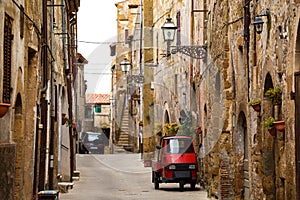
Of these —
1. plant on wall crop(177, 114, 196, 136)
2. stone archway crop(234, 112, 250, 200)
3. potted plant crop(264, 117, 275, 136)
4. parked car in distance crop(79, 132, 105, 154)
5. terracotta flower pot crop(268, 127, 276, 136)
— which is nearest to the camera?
potted plant crop(264, 117, 275, 136)

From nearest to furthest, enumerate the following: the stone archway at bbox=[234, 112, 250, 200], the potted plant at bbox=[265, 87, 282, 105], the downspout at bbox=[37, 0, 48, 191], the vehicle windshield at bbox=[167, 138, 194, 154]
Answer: the potted plant at bbox=[265, 87, 282, 105]
the downspout at bbox=[37, 0, 48, 191]
the stone archway at bbox=[234, 112, 250, 200]
the vehicle windshield at bbox=[167, 138, 194, 154]

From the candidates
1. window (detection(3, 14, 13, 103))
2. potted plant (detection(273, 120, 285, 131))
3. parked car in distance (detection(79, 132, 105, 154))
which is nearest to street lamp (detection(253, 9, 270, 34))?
potted plant (detection(273, 120, 285, 131))

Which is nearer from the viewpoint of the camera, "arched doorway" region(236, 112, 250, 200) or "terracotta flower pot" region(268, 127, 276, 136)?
"terracotta flower pot" region(268, 127, 276, 136)

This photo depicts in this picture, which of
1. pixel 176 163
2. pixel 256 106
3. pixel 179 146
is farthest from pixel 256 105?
pixel 179 146

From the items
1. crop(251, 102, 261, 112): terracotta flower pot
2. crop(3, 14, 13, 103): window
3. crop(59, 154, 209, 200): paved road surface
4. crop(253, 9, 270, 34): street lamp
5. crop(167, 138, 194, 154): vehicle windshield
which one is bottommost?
crop(59, 154, 209, 200): paved road surface

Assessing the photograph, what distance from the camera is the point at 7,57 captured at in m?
9.83

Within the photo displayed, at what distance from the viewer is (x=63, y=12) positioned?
69.4ft

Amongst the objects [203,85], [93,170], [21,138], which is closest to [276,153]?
[21,138]

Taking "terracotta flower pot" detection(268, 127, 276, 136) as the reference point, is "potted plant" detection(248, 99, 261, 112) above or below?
above

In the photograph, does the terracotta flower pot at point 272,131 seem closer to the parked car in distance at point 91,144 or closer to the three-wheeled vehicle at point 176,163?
the three-wheeled vehicle at point 176,163

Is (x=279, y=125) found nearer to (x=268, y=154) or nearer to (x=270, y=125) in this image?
(x=270, y=125)

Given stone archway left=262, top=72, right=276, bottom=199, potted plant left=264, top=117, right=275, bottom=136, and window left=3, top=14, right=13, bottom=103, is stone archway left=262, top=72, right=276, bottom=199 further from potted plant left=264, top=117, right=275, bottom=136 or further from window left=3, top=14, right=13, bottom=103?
window left=3, top=14, right=13, bottom=103

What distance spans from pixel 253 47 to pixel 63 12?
32.9ft

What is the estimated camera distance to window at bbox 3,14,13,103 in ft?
31.7
